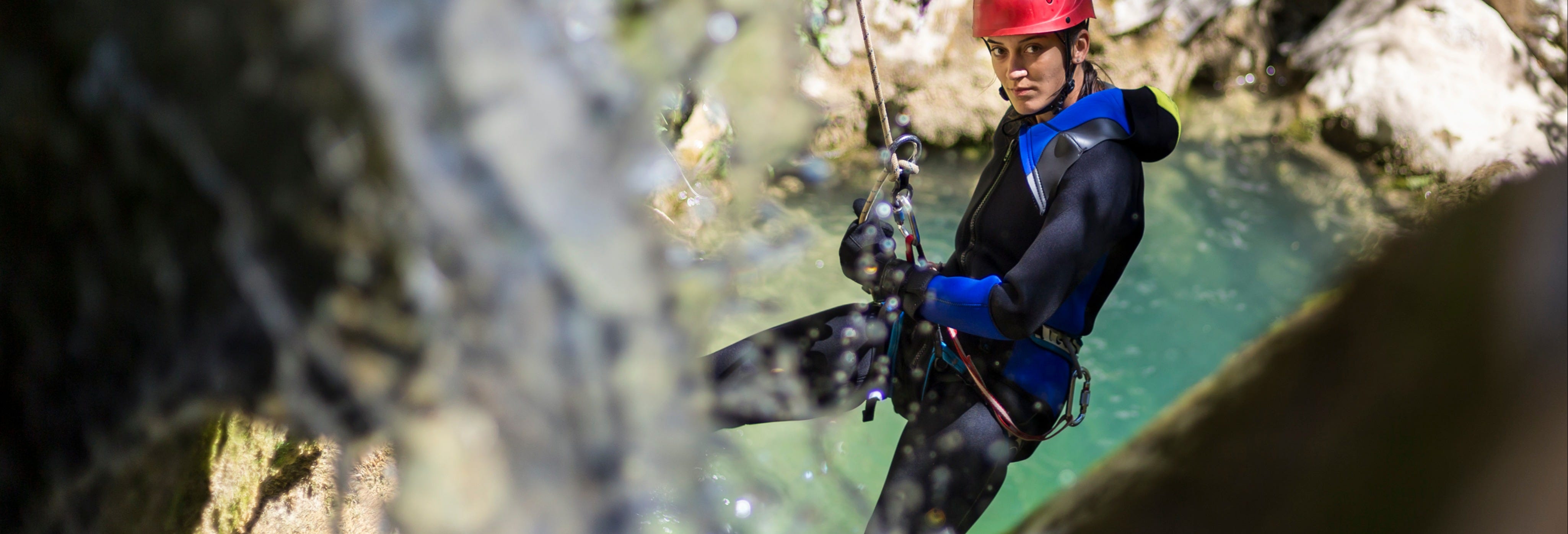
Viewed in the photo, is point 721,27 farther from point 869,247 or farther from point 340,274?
point 340,274

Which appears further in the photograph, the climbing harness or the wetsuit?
the climbing harness

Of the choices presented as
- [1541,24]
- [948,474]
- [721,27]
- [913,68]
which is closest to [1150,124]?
[948,474]

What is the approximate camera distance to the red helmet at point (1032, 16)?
160 centimetres

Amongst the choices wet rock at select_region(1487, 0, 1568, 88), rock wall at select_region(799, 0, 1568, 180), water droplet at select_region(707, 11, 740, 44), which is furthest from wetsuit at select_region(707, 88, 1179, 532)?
wet rock at select_region(1487, 0, 1568, 88)

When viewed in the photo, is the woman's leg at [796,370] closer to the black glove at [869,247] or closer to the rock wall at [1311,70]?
the black glove at [869,247]

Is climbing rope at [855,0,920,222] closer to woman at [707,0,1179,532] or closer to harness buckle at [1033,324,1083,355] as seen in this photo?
woman at [707,0,1179,532]

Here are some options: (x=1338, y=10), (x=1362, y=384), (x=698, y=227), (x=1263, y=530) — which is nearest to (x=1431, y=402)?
(x=1362, y=384)

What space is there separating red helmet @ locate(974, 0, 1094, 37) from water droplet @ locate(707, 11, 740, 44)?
1.03m

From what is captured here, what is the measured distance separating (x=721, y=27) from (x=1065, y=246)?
1.42 m

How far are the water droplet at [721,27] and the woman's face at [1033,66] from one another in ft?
3.25

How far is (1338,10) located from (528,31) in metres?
5.90

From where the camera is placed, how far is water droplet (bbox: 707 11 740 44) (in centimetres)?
246

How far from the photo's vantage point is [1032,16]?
1.60m

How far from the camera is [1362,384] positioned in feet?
2.22
